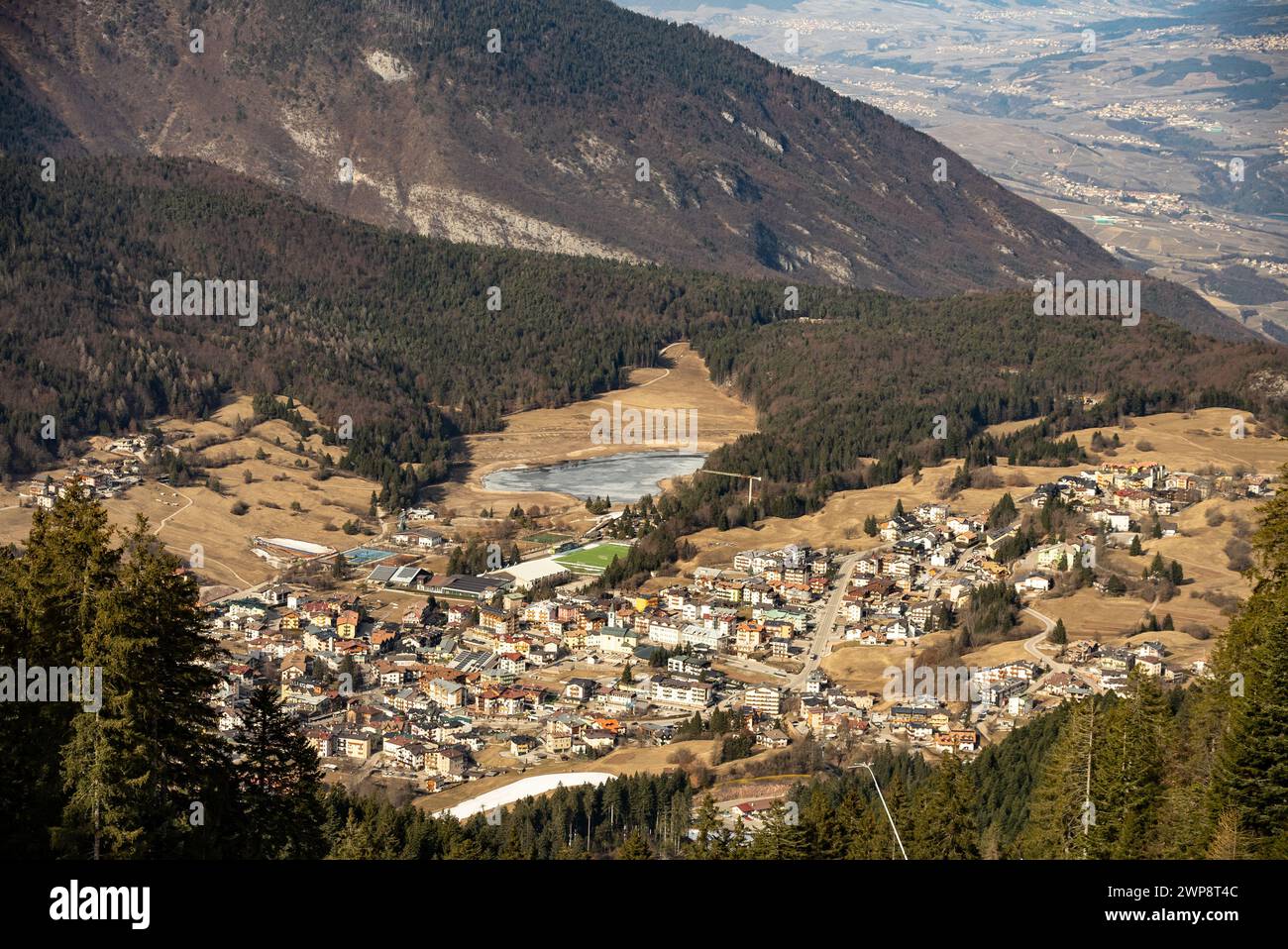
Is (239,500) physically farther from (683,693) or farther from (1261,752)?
(1261,752)

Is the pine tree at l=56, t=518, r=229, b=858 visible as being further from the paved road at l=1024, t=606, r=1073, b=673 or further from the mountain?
the mountain

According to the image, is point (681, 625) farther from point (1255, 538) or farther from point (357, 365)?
point (357, 365)

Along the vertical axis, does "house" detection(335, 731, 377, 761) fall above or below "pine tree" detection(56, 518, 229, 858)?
below

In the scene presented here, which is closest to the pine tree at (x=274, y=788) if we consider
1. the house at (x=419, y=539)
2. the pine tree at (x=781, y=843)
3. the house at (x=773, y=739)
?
the pine tree at (x=781, y=843)

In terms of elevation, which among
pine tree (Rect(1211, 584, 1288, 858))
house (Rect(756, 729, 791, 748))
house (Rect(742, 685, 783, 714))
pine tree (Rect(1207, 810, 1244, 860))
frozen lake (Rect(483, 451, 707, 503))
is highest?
frozen lake (Rect(483, 451, 707, 503))

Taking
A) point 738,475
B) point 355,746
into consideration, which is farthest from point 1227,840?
point 738,475

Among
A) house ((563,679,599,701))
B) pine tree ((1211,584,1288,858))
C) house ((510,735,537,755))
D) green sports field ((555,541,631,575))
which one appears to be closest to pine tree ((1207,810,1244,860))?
pine tree ((1211,584,1288,858))

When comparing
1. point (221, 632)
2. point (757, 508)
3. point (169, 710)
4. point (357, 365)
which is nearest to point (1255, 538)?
point (169, 710)

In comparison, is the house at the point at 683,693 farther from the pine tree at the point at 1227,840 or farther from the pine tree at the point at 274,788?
the pine tree at the point at 1227,840
